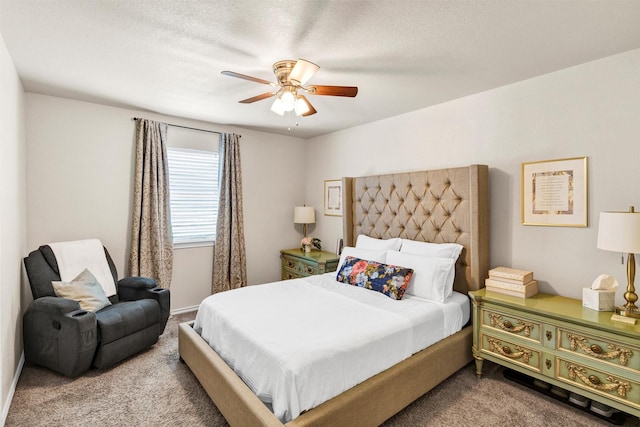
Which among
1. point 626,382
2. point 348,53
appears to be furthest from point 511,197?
point 348,53

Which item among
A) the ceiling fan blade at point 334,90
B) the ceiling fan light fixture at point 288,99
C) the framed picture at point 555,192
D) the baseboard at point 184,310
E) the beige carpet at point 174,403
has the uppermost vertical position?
the ceiling fan blade at point 334,90

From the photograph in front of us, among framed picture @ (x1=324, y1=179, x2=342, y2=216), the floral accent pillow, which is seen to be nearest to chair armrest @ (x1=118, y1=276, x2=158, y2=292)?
the floral accent pillow

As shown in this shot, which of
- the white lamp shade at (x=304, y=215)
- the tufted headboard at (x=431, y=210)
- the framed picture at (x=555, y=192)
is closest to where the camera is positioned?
the framed picture at (x=555, y=192)

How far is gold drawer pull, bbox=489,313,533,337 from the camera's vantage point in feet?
7.66

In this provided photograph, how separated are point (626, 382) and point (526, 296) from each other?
2.39ft

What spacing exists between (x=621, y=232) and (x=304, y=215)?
11.8 ft

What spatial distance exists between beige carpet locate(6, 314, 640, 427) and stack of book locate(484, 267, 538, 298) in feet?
2.41

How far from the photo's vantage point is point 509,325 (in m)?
2.43

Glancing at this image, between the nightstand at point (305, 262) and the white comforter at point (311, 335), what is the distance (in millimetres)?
1113

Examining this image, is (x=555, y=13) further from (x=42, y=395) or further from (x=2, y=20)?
(x=42, y=395)

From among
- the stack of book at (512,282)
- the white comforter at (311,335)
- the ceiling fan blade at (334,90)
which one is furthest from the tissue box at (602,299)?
the ceiling fan blade at (334,90)

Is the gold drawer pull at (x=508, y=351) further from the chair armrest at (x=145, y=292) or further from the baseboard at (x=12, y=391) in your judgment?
the baseboard at (x=12, y=391)

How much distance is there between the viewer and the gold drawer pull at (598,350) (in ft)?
6.30

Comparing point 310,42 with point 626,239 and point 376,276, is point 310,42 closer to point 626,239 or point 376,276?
point 376,276
